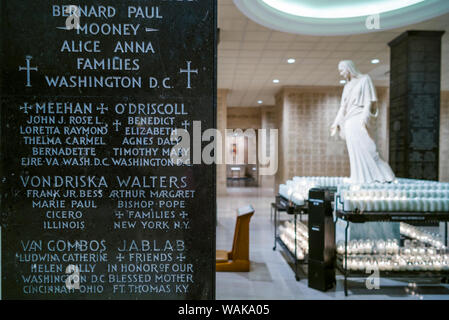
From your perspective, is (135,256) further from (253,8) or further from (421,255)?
(253,8)

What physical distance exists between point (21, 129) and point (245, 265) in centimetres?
396

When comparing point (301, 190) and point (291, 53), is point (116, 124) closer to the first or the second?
point (301, 190)

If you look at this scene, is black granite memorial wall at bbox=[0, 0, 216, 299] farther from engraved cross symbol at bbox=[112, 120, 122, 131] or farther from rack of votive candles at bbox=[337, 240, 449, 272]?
rack of votive candles at bbox=[337, 240, 449, 272]

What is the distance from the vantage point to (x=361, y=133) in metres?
5.77

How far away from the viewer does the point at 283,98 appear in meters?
13.7

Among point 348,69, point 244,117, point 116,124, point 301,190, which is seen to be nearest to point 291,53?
point 348,69

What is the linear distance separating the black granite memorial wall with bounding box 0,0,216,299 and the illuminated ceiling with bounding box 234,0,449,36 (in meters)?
5.45

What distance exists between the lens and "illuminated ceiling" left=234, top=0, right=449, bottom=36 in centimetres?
668

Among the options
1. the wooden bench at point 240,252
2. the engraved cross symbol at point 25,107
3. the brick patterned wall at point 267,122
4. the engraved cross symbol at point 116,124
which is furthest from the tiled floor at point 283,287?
the brick patterned wall at point 267,122

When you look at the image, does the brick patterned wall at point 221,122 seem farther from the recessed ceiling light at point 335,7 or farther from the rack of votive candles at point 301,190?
the rack of votive candles at point 301,190

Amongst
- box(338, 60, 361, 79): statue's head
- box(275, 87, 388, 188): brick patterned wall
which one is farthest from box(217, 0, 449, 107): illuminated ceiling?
box(338, 60, 361, 79): statue's head

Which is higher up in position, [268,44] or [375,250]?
[268,44]

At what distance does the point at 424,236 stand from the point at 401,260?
4.89ft
